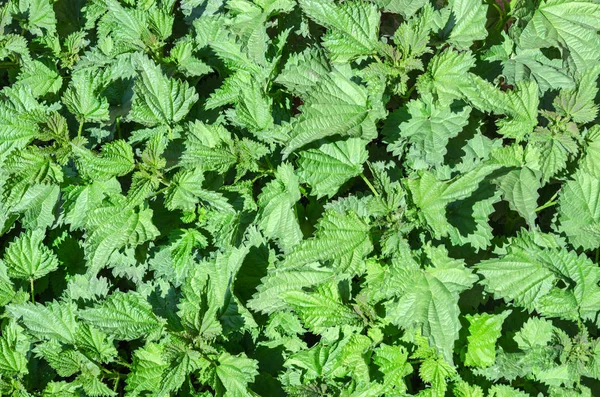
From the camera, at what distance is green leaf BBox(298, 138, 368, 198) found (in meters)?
2.47

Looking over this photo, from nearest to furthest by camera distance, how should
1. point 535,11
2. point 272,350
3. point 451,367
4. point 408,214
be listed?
point 408,214 → point 451,367 → point 535,11 → point 272,350

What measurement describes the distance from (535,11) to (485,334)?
1274 millimetres

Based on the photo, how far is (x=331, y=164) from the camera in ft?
8.19

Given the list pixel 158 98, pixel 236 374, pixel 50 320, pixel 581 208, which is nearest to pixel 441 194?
pixel 581 208

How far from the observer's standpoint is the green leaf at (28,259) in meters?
2.86

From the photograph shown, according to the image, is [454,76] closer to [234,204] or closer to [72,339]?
[234,204]

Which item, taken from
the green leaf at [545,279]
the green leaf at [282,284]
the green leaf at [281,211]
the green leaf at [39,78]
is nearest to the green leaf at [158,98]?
the green leaf at [281,211]

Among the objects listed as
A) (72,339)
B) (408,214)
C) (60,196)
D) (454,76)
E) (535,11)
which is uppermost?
(535,11)

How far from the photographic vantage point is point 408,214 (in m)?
2.15

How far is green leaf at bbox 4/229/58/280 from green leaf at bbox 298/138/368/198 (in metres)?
1.29

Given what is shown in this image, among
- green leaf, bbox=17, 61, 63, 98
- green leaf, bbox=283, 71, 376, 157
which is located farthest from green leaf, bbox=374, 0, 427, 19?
green leaf, bbox=17, 61, 63, 98

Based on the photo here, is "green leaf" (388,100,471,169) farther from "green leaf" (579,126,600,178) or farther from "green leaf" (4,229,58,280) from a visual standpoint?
"green leaf" (4,229,58,280)

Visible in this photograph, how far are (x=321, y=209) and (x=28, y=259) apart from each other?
137 cm

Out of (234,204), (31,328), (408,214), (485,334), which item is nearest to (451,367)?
(485,334)
